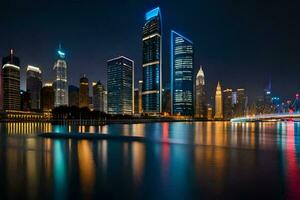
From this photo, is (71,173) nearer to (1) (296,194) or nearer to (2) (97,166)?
(2) (97,166)

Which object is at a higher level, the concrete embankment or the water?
the water

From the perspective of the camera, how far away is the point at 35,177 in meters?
17.3

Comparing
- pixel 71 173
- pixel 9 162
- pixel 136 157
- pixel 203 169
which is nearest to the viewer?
pixel 71 173

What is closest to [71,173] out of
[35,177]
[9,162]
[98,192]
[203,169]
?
[35,177]

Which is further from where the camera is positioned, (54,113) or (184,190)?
(54,113)

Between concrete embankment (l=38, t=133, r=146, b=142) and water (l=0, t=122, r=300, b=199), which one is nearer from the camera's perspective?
water (l=0, t=122, r=300, b=199)

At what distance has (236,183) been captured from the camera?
53.3ft

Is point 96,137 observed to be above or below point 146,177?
below

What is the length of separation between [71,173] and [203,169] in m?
8.24

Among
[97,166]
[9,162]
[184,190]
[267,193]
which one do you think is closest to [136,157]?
[97,166]

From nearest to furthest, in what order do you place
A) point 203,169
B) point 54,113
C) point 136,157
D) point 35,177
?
point 35,177, point 203,169, point 136,157, point 54,113

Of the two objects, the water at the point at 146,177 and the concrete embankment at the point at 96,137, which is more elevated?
the water at the point at 146,177

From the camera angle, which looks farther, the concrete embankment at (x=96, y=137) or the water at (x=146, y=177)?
the concrete embankment at (x=96, y=137)

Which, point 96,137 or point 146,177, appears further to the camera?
point 96,137
